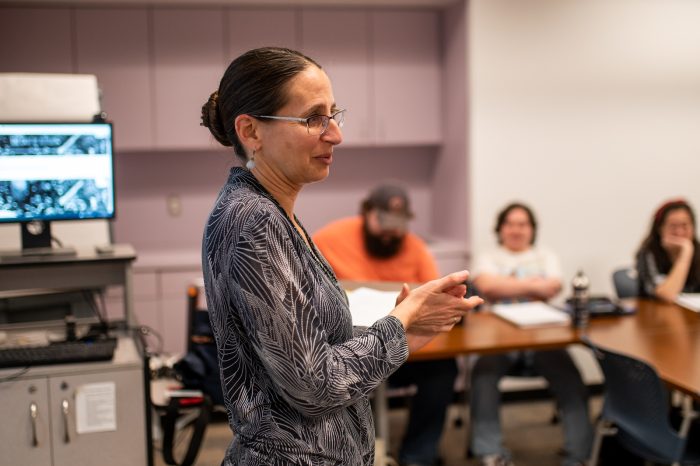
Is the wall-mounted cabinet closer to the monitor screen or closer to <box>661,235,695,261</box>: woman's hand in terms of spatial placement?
<box>661,235,695,261</box>: woman's hand

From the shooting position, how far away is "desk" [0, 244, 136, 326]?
8.23 feet

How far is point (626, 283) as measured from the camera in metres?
4.07

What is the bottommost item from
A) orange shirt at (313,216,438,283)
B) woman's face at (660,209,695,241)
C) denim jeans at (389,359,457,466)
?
denim jeans at (389,359,457,466)

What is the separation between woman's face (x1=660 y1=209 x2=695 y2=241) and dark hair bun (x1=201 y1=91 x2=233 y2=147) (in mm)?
3175

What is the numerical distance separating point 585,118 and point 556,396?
182cm

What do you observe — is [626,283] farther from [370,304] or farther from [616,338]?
[370,304]

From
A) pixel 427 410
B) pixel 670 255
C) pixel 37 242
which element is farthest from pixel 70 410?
pixel 670 255

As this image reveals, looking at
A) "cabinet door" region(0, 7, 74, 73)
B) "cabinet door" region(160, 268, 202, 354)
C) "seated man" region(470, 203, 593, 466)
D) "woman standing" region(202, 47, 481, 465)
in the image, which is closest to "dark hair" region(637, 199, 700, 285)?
"seated man" region(470, 203, 593, 466)

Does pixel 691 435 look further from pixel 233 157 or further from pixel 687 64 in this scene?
pixel 687 64

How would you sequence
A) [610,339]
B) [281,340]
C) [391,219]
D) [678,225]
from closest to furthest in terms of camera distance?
[281,340] < [610,339] < [391,219] < [678,225]

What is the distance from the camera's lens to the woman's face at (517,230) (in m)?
3.95

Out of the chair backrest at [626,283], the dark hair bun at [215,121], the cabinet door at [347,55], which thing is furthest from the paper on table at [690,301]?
the dark hair bun at [215,121]

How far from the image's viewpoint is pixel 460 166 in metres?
4.62

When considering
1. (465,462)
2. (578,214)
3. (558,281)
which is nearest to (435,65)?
(578,214)
